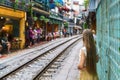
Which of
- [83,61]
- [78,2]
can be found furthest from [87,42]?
[78,2]

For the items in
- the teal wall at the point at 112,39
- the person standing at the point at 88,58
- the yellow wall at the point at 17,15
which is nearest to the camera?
the teal wall at the point at 112,39

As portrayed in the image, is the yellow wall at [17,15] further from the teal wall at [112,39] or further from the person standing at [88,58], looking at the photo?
the person standing at [88,58]

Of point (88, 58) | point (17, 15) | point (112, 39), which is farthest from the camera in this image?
point (17, 15)

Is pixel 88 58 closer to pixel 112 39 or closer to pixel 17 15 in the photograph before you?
pixel 112 39

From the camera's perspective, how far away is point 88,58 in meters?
5.75

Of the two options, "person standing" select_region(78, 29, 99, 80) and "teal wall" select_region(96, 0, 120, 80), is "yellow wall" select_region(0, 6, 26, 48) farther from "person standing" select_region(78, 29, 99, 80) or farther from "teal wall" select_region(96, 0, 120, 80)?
"person standing" select_region(78, 29, 99, 80)

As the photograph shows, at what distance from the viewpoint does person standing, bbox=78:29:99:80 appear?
566cm

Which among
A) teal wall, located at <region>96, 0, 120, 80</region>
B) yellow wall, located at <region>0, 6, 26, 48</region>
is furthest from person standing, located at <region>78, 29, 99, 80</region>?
yellow wall, located at <region>0, 6, 26, 48</region>

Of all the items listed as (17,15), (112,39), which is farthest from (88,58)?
(17,15)

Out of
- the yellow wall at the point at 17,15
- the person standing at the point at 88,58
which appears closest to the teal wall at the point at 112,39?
the person standing at the point at 88,58

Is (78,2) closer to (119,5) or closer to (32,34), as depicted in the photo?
(32,34)

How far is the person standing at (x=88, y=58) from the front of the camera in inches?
223

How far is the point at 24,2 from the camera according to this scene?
3394 centimetres

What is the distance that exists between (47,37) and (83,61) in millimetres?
45750
